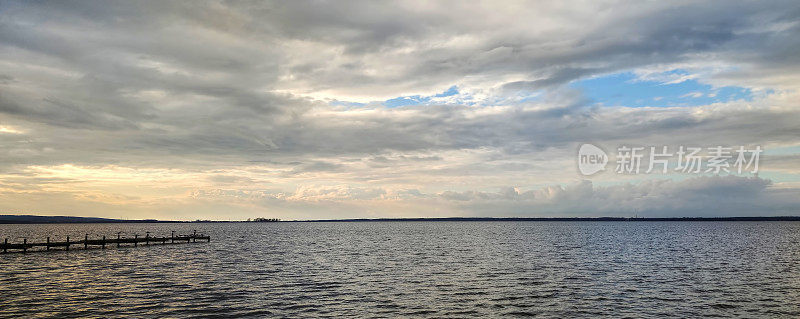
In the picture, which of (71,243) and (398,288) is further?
(71,243)

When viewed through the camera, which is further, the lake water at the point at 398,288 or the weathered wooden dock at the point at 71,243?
the weathered wooden dock at the point at 71,243

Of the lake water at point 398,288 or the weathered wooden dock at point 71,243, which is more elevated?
the weathered wooden dock at point 71,243

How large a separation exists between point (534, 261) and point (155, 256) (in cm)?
4860

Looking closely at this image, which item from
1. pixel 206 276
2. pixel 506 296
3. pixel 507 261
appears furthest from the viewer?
pixel 507 261

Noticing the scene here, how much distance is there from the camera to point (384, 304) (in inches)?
1264

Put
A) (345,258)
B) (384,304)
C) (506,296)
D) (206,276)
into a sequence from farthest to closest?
(345,258) → (206,276) → (506,296) → (384,304)

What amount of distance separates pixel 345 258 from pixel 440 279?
24.6m

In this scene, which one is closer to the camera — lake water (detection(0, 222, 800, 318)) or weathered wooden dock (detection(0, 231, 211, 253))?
lake water (detection(0, 222, 800, 318))

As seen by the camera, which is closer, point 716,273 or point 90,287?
point 90,287

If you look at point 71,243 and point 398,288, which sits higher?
point 71,243

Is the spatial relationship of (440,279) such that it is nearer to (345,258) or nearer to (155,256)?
(345,258)

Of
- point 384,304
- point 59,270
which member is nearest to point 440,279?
point 384,304

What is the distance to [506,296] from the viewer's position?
34781 mm

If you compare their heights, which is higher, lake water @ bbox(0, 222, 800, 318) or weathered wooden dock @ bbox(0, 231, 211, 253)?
weathered wooden dock @ bbox(0, 231, 211, 253)
